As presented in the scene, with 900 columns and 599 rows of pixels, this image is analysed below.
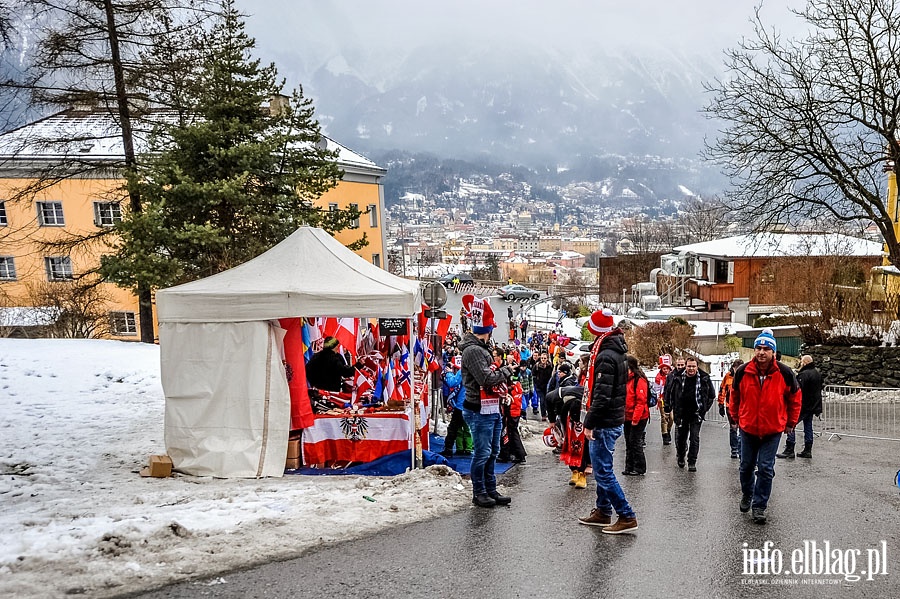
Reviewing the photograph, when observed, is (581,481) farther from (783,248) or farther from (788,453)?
(783,248)

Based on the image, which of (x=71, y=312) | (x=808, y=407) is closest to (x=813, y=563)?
(x=808, y=407)

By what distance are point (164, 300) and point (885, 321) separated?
69.1 ft

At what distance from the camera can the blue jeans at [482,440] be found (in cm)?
664

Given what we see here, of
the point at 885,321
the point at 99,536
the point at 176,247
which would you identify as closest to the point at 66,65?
the point at 176,247

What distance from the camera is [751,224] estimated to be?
23312 mm

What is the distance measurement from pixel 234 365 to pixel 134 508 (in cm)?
224

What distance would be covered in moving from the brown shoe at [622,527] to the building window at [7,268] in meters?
40.5

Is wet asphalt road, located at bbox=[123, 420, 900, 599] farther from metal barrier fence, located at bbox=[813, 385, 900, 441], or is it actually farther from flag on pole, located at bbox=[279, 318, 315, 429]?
metal barrier fence, located at bbox=[813, 385, 900, 441]

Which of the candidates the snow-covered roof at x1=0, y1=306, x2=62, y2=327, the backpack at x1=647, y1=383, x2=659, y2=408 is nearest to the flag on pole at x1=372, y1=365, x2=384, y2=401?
the backpack at x1=647, y1=383, x2=659, y2=408

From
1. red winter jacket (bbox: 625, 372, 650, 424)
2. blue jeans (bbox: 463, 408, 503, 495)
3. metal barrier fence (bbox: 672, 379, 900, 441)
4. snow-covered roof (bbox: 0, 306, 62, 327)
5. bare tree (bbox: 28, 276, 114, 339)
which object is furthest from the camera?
snow-covered roof (bbox: 0, 306, 62, 327)

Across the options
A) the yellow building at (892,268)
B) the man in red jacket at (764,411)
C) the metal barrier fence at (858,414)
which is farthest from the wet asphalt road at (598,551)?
the yellow building at (892,268)

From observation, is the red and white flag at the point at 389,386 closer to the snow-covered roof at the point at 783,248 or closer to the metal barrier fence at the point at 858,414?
the metal barrier fence at the point at 858,414

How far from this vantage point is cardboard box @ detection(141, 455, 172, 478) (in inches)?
308

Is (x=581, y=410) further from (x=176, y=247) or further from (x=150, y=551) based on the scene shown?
(x=176, y=247)
